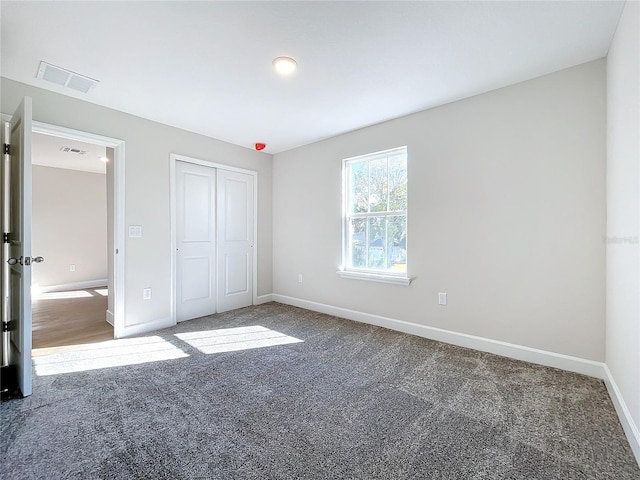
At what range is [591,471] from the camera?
1386mm

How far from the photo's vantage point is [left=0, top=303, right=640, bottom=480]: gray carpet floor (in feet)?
4.63

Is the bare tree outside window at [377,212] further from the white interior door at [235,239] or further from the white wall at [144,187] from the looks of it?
the white wall at [144,187]

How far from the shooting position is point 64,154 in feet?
15.8

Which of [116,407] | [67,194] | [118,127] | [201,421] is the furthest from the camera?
[67,194]

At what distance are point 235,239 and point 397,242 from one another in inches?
94.9

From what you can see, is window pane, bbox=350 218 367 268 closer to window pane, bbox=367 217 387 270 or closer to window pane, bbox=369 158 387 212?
window pane, bbox=367 217 387 270

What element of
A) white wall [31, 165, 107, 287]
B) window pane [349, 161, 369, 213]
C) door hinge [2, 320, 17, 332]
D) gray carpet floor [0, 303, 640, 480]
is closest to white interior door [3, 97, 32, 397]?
door hinge [2, 320, 17, 332]

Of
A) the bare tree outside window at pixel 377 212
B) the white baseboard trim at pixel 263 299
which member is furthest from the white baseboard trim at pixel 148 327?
the bare tree outside window at pixel 377 212

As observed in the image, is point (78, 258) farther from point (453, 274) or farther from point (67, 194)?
point (453, 274)

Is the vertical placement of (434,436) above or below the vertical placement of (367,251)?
below

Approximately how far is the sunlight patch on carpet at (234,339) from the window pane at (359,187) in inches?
72.4

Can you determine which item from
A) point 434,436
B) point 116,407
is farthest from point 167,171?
point 434,436

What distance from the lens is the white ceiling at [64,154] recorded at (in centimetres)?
415

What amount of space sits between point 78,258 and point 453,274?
23.7ft
